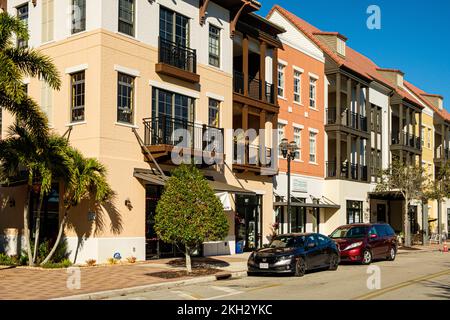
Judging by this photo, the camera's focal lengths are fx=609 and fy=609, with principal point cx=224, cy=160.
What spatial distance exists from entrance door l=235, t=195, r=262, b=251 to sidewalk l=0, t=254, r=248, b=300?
5928 mm

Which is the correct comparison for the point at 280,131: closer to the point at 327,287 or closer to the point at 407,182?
the point at 407,182

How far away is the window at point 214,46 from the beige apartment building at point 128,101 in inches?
1.9

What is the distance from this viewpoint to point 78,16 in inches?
886

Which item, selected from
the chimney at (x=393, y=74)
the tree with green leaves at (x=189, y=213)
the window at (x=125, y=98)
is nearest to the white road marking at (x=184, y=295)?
the tree with green leaves at (x=189, y=213)

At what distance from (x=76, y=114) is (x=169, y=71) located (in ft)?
13.0

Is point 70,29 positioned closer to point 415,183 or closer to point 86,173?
point 86,173

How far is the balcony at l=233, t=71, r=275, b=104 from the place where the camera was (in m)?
29.1

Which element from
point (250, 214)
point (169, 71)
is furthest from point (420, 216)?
point (169, 71)

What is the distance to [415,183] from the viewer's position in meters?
37.4

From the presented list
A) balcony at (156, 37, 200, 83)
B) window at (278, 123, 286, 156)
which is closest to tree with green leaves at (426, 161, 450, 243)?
window at (278, 123, 286, 156)

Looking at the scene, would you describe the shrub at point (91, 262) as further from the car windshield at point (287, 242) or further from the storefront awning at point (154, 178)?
the car windshield at point (287, 242)

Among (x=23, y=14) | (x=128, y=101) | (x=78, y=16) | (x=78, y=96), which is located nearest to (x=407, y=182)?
(x=128, y=101)

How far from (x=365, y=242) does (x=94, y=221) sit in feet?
34.2

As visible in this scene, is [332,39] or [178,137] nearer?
[178,137]
